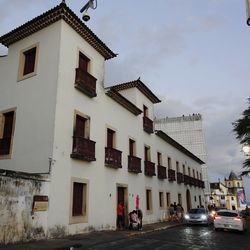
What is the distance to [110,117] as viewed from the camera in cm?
1992

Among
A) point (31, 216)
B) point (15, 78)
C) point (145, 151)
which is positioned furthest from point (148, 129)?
point (31, 216)

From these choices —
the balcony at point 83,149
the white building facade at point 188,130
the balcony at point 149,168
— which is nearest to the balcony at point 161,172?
the balcony at point 149,168

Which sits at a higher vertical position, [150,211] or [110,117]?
[110,117]

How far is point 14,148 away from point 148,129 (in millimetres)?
12911

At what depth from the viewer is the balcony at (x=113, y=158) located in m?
18.5

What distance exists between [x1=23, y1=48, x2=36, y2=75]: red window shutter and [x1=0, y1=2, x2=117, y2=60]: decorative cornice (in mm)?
1022

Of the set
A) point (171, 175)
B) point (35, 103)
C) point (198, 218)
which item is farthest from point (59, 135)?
point (171, 175)

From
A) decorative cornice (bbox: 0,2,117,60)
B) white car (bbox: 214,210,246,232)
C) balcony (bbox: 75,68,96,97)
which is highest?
decorative cornice (bbox: 0,2,117,60)

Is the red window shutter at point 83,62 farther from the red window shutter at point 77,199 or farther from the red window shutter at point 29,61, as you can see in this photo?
the red window shutter at point 77,199

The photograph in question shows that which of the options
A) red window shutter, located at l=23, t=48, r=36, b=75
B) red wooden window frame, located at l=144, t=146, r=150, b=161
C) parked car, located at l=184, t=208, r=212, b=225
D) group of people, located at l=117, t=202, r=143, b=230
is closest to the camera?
red window shutter, located at l=23, t=48, r=36, b=75

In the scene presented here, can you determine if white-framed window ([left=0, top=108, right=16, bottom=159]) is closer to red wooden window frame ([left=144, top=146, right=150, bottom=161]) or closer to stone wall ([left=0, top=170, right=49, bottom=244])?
stone wall ([left=0, top=170, right=49, bottom=244])

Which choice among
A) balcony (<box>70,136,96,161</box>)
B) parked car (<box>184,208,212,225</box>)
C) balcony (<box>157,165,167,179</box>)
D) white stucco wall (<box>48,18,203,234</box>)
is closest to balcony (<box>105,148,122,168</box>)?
white stucco wall (<box>48,18,203,234</box>)

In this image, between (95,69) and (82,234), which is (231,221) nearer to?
(82,234)

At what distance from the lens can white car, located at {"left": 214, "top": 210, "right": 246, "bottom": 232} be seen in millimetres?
19094
